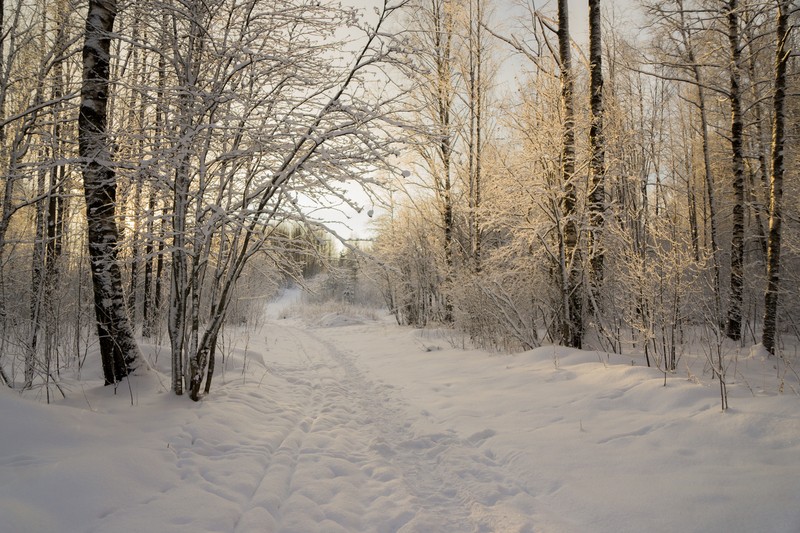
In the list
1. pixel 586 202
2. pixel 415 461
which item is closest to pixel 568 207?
pixel 586 202

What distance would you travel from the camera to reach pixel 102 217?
14.6 feet

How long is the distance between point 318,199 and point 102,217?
2.59 metres

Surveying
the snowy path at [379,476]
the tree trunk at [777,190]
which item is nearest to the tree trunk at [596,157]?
the tree trunk at [777,190]

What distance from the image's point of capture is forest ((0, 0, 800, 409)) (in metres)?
4.00

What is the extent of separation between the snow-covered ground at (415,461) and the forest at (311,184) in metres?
0.57

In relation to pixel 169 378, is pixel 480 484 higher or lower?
lower

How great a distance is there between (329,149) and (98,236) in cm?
297

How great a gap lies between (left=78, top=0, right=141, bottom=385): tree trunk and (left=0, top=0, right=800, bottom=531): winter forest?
27mm

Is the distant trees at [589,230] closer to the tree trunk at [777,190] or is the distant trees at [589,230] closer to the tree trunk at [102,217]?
the tree trunk at [777,190]

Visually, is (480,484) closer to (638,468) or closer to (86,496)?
(638,468)

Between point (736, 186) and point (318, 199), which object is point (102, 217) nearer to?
point (318, 199)

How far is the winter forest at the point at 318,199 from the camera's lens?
13.0 feet

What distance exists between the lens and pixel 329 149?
4.07 meters

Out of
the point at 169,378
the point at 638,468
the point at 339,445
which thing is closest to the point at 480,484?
the point at 638,468
